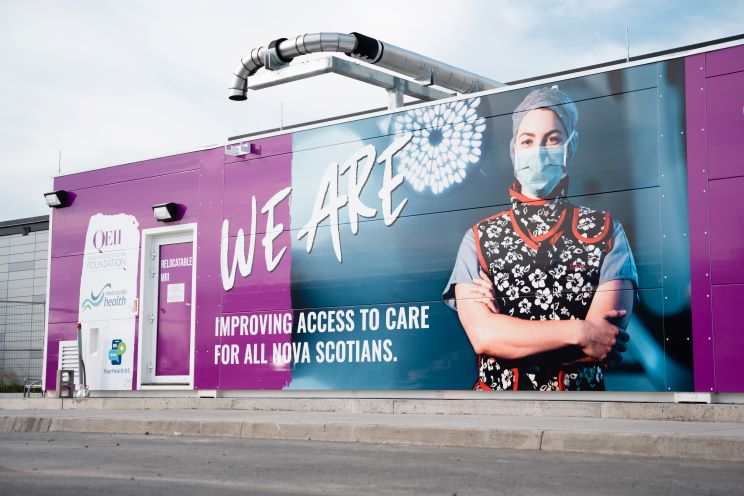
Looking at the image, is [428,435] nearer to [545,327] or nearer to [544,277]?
[545,327]

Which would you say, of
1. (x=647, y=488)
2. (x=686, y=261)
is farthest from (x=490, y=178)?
(x=647, y=488)

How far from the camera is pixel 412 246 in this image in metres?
15.4

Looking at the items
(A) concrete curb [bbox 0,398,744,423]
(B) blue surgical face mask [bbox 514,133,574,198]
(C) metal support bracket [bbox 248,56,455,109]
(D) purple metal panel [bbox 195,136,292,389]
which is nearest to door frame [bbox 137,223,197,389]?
(D) purple metal panel [bbox 195,136,292,389]

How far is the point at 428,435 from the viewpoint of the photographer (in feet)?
35.8

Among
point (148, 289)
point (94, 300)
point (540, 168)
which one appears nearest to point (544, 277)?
point (540, 168)

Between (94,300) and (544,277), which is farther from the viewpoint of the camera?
(94,300)

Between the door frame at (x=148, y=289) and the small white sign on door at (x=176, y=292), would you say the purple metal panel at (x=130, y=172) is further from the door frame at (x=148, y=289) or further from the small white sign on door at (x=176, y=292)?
the small white sign on door at (x=176, y=292)

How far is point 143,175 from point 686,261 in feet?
34.1

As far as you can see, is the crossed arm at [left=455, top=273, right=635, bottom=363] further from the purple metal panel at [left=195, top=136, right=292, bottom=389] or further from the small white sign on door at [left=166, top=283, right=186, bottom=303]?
the small white sign on door at [left=166, top=283, right=186, bottom=303]

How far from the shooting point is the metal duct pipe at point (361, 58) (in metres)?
17.5

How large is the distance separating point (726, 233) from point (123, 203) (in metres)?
11.3

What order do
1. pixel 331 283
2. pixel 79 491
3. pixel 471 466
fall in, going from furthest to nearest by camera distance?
1. pixel 331 283
2. pixel 471 466
3. pixel 79 491

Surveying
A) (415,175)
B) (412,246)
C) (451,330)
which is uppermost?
(415,175)

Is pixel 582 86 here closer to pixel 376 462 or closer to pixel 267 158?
pixel 267 158
